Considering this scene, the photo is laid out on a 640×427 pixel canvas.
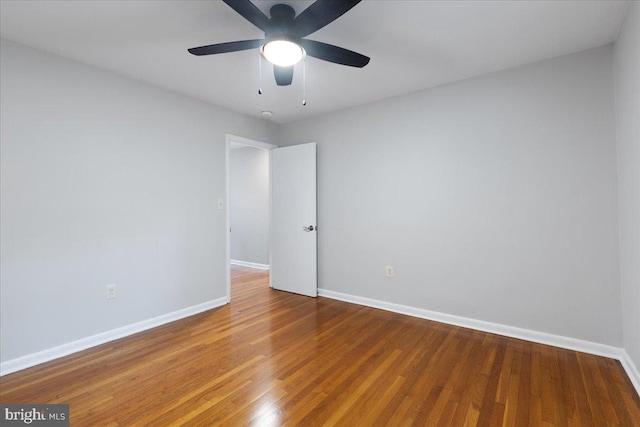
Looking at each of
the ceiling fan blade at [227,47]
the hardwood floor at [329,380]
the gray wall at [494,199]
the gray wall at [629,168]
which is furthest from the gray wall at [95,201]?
the gray wall at [629,168]

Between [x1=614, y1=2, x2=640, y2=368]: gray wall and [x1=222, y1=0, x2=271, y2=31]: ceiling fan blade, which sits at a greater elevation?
[x1=222, y1=0, x2=271, y2=31]: ceiling fan blade

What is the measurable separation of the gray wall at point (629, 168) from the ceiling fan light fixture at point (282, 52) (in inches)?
80.3

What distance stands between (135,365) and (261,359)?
96cm

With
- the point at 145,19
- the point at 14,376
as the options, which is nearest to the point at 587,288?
the point at 145,19

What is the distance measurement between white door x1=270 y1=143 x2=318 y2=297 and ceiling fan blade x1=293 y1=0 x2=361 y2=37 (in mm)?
2252

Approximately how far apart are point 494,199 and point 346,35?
1.98 metres

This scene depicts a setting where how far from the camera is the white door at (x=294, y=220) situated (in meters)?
4.05

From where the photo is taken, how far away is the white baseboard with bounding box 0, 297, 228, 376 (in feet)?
7.36

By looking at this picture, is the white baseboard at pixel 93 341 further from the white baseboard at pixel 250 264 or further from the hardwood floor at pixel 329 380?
the white baseboard at pixel 250 264

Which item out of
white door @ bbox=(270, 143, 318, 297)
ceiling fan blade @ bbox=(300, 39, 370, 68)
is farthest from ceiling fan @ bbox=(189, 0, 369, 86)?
white door @ bbox=(270, 143, 318, 297)

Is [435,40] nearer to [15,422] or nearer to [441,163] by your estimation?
[441,163]

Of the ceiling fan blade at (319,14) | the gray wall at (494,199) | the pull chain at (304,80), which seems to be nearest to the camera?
the ceiling fan blade at (319,14)

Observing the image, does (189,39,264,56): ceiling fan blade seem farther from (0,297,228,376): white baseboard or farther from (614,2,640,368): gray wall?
(0,297,228,376): white baseboard

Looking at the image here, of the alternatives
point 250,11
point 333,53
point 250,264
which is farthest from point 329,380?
point 250,264
